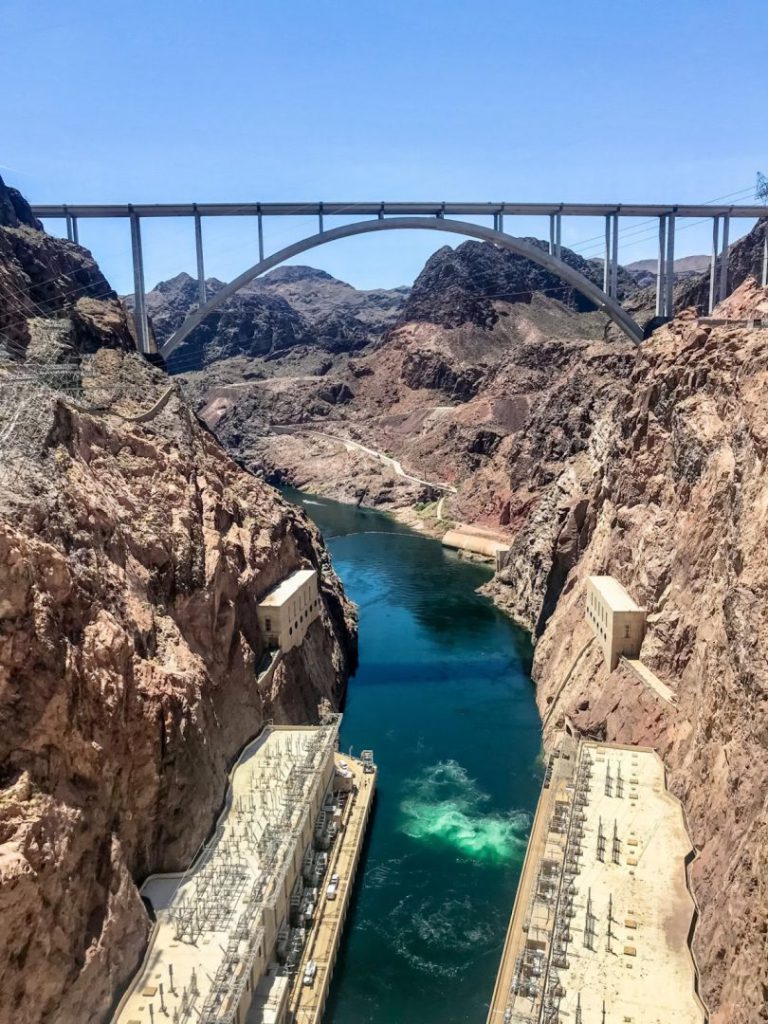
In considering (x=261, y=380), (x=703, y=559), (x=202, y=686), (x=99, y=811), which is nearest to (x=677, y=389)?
(x=703, y=559)

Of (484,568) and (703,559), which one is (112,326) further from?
(484,568)

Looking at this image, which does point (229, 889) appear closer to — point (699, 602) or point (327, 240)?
point (699, 602)

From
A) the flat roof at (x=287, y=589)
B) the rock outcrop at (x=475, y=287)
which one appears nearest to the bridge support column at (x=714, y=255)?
the flat roof at (x=287, y=589)

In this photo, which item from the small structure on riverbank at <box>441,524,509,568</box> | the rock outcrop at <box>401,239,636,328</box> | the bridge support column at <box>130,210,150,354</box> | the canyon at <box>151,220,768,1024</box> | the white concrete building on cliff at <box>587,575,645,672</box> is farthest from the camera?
the rock outcrop at <box>401,239,636,328</box>

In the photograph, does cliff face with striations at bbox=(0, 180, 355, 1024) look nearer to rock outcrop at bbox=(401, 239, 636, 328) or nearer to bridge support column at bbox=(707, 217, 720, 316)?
bridge support column at bbox=(707, 217, 720, 316)

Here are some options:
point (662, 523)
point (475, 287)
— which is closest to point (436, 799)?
point (662, 523)

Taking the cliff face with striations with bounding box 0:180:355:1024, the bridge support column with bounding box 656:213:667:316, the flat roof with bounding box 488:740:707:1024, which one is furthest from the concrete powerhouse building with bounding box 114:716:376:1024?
the bridge support column with bounding box 656:213:667:316
